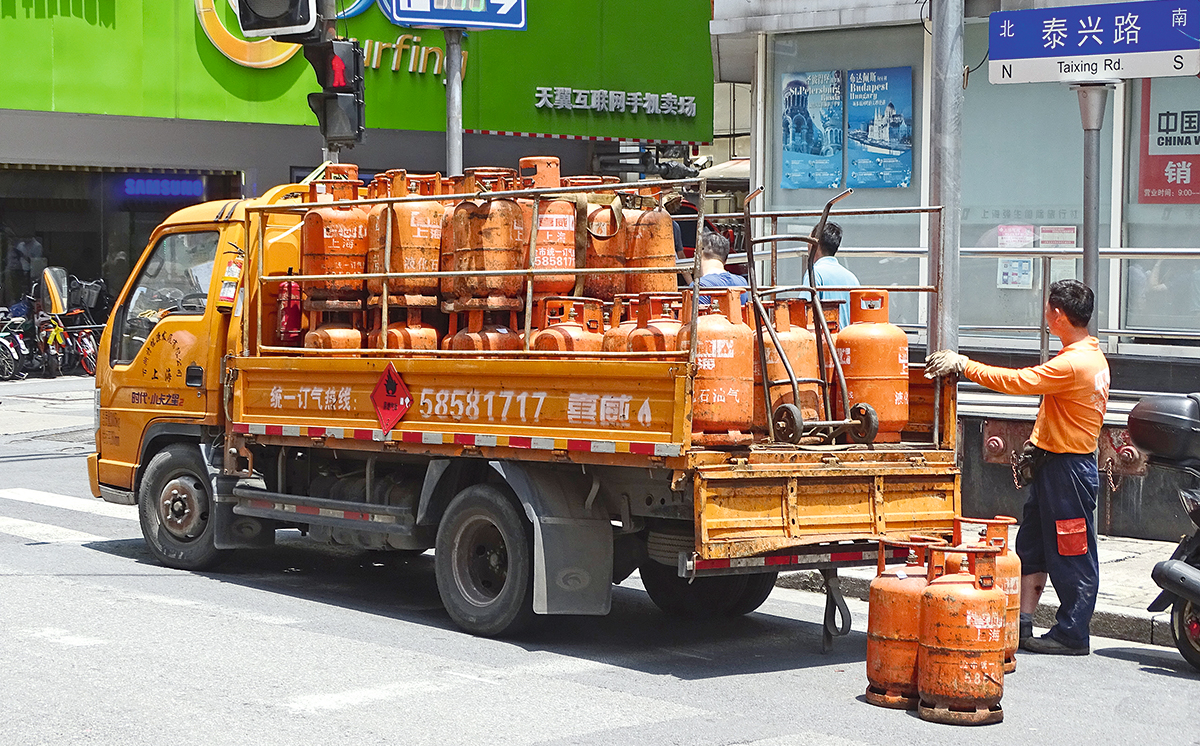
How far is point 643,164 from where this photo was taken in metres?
27.4

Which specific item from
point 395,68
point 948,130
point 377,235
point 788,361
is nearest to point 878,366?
point 788,361

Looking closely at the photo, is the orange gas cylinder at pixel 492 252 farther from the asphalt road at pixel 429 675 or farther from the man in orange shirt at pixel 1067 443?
the man in orange shirt at pixel 1067 443

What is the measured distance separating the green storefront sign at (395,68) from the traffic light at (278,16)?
11.4m

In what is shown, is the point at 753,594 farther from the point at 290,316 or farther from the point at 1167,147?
the point at 1167,147

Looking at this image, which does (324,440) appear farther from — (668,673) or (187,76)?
(187,76)

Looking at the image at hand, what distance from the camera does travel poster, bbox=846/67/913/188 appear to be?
1493 cm

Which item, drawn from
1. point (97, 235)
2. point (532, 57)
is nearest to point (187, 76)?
point (97, 235)

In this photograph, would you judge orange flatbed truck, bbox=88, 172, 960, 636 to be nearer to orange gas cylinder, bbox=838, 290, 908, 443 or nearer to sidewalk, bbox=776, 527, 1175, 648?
orange gas cylinder, bbox=838, 290, 908, 443

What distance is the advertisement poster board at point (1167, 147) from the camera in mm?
13633

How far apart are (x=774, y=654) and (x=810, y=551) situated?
26.8 inches

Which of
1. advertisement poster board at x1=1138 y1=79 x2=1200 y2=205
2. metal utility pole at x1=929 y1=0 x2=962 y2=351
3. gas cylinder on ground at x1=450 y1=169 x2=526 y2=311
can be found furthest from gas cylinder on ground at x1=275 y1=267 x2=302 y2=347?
advertisement poster board at x1=1138 y1=79 x2=1200 y2=205

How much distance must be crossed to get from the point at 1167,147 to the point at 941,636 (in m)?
8.84

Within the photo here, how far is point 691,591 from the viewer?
872 centimetres

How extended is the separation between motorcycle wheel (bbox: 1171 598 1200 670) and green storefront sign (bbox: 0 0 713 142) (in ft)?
61.2
